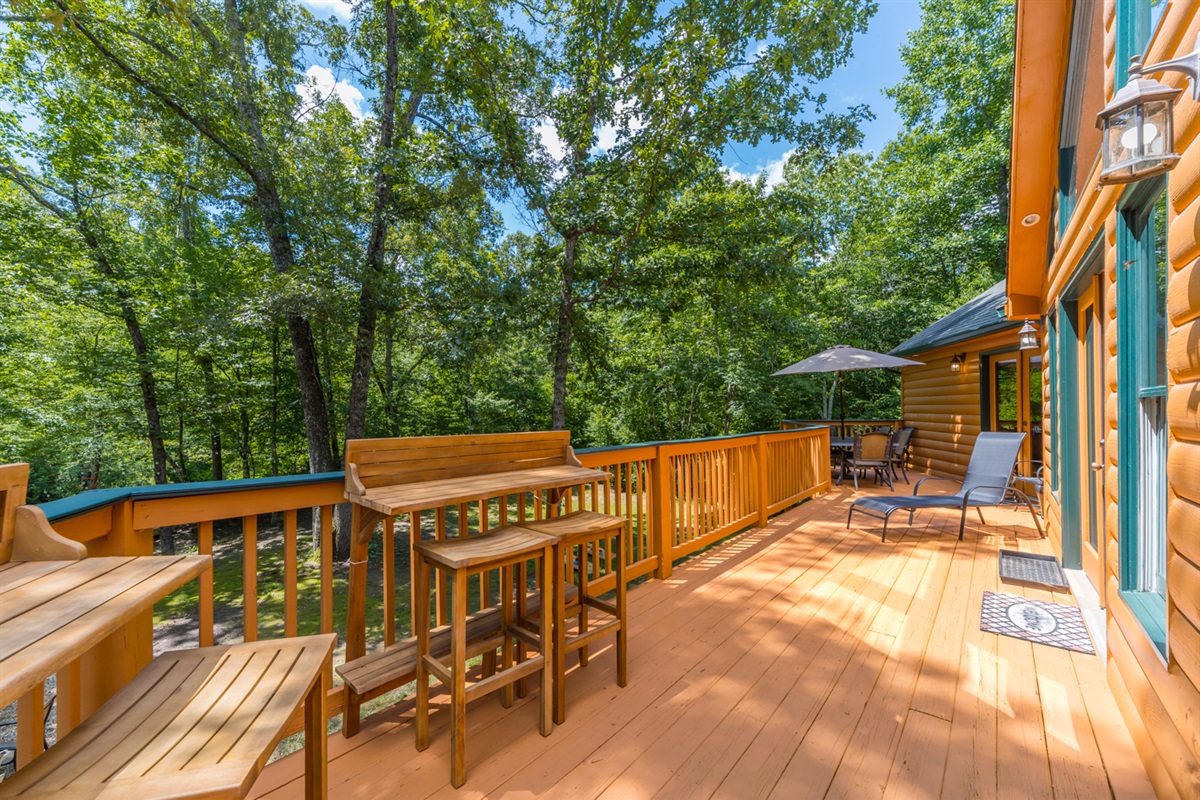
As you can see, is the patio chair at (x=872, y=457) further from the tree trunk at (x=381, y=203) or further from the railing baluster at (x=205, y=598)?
the tree trunk at (x=381, y=203)

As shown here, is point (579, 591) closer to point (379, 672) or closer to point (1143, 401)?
point (379, 672)

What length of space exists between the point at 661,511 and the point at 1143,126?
2911 mm

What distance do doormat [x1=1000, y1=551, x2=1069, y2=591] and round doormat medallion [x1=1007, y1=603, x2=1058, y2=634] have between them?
438mm

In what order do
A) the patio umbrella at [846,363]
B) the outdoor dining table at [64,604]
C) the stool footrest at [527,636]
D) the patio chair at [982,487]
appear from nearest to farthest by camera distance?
1. the outdoor dining table at [64,604]
2. the stool footrest at [527,636]
3. the patio chair at [982,487]
4. the patio umbrella at [846,363]

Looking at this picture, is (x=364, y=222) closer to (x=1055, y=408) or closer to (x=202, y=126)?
(x=202, y=126)

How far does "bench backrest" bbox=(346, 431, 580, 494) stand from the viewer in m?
1.83

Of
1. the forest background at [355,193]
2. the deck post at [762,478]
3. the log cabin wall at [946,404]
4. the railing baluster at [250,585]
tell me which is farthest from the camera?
the log cabin wall at [946,404]

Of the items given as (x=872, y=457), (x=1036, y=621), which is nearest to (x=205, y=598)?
(x=1036, y=621)

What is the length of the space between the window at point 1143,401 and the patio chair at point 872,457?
488 centimetres

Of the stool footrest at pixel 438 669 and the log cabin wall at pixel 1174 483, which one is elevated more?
the log cabin wall at pixel 1174 483

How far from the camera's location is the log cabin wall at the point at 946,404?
7.60 meters

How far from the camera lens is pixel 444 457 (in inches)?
80.7

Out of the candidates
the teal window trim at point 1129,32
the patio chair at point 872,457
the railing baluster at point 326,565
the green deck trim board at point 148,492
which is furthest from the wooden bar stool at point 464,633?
the patio chair at point 872,457

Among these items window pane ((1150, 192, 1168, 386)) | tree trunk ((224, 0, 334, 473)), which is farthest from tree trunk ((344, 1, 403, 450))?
window pane ((1150, 192, 1168, 386))
